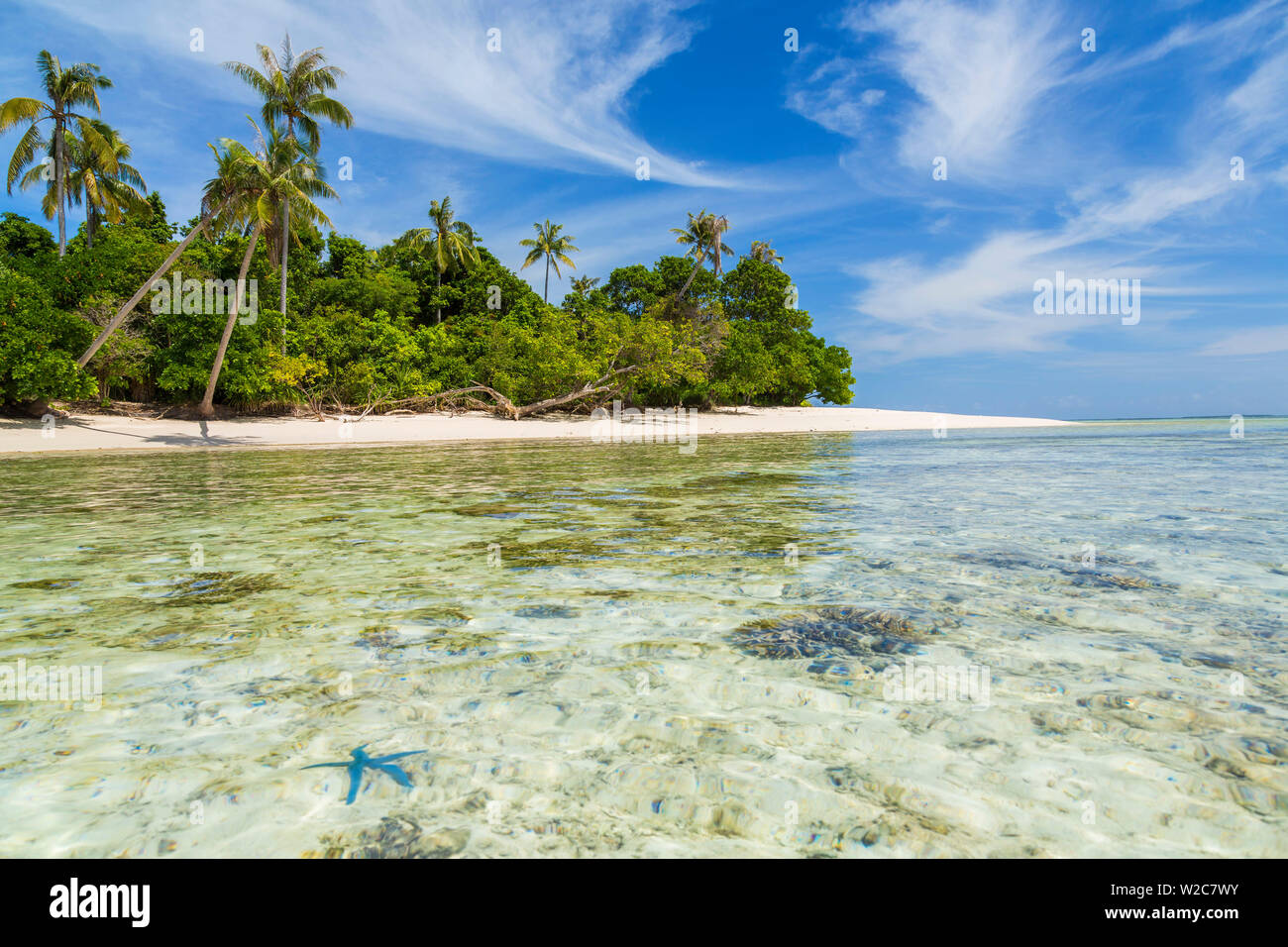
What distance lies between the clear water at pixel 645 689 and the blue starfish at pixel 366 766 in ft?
0.10

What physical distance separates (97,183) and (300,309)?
37.5ft

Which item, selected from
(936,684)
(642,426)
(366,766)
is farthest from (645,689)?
(642,426)

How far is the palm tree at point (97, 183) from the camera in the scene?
97.8 ft

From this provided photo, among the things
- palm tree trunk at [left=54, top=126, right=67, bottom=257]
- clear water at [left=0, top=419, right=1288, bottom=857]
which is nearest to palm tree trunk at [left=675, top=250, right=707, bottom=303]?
palm tree trunk at [left=54, top=126, right=67, bottom=257]

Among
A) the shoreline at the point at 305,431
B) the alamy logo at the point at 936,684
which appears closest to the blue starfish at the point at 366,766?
the alamy logo at the point at 936,684

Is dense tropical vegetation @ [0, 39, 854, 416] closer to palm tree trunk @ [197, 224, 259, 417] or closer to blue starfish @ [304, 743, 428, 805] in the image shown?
palm tree trunk @ [197, 224, 259, 417]

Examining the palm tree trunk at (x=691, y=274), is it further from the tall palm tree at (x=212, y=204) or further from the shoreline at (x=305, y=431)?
the tall palm tree at (x=212, y=204)

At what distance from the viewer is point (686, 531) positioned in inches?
259

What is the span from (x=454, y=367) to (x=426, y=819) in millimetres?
31105

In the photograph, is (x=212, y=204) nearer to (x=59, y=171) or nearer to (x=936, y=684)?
(x=59, y=171)

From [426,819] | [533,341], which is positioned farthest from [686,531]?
[533,341]

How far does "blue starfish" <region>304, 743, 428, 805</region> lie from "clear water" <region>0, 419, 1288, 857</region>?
3 cm

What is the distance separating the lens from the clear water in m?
1.96

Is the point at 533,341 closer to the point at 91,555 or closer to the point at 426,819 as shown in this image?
the point at 91,555
